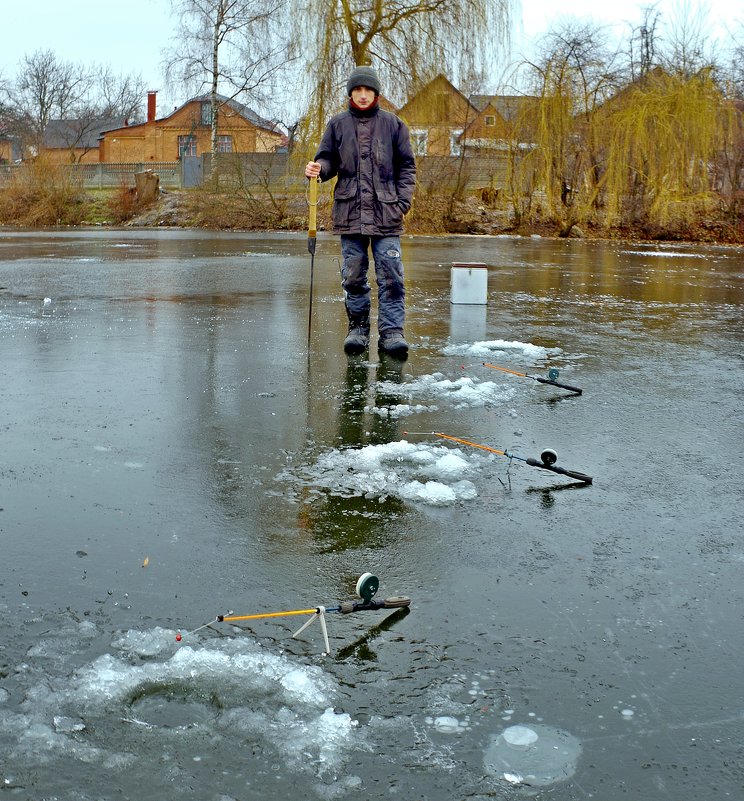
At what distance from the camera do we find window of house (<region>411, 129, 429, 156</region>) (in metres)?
28.5

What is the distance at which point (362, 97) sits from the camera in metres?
7.34

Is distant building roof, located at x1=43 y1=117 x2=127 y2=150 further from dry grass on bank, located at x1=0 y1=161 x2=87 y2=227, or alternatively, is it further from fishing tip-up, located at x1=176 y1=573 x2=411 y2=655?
fishing tip-up, located at x1=176 y1=573 x2=411 y2=655

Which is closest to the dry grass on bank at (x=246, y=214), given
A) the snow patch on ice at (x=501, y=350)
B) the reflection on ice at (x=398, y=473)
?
the snow patch on ice at (x=501, y=350)

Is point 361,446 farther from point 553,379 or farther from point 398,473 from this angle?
point 553,379

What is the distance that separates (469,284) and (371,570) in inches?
302

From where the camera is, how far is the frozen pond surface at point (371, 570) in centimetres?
213

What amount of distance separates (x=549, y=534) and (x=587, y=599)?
54cm

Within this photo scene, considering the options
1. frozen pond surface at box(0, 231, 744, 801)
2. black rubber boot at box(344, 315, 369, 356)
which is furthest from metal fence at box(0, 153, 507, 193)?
frozen pond surface at box(0, 231, 744, 801)

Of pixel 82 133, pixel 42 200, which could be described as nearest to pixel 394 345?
pixel 42 200

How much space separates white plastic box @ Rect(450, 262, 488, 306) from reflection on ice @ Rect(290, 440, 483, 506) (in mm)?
6202

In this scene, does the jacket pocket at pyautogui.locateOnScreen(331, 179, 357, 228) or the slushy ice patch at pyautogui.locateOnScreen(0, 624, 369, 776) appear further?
the jacket pocket at pyautogui.locateOnScreen(331, 179, 357, 228)

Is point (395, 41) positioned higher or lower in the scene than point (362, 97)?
higher

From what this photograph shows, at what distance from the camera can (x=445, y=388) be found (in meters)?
5.95

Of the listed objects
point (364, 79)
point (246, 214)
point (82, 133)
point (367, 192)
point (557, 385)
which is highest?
point (82, 133)
